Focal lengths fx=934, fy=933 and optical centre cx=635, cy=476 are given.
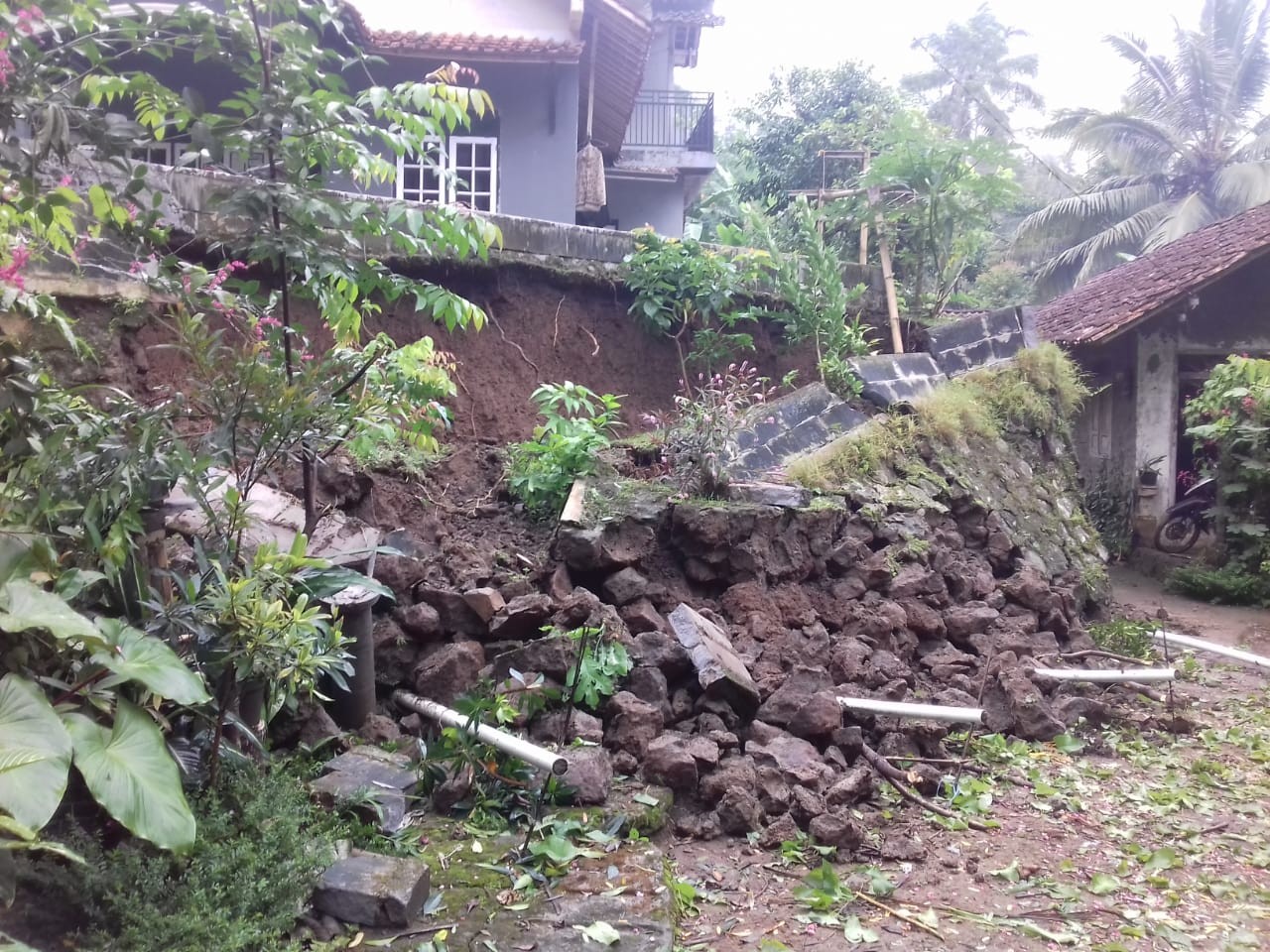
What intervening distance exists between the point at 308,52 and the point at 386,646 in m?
2.30

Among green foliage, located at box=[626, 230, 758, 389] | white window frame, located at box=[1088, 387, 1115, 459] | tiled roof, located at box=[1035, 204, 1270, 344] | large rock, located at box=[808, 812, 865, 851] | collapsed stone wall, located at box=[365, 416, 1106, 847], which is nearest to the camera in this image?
large rock, located at box=[808, 812, 865, 851]

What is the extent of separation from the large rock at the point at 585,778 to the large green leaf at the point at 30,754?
5.56 feet

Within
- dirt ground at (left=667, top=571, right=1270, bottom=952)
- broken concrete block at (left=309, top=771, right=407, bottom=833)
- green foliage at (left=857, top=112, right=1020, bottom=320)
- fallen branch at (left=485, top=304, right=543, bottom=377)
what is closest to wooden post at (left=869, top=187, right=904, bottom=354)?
green foliage at (left=857, top=112, right=1020, bottom=320)

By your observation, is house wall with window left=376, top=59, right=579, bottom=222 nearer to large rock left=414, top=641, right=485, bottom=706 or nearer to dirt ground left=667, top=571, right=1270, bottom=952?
large rock left=414, top=641, right=485, bottom=706

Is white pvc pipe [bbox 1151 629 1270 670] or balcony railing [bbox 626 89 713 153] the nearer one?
white pvc pipe [bbox 1151 629 1270 670]

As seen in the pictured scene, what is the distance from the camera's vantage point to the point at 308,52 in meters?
3.22

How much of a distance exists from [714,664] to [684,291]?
11.3ft

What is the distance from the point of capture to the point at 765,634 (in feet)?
15.3

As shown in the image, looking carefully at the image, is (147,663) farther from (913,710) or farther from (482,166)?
(482,166)

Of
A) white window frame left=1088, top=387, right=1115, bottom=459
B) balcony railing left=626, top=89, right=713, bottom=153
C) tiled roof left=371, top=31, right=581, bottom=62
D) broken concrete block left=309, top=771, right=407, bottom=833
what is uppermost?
balcony railing left=626, top=89, right=713, bottom=153

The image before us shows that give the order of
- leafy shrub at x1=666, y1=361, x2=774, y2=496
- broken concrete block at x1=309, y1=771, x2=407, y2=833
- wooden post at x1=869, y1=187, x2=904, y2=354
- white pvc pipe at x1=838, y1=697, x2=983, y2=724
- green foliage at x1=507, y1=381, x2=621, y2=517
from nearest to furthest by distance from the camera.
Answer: broken concrete block at x1=309, y1=771, x2=407, y2=833
white pvc pipe at x1=838, y1=697, x2=983, y2=724
green foliage at x1=507, y1=381, x2=621, y2=517
leafy shrub at x1=666, y1=361, x2=774, y2=496
wooden post at x1=869, y1=187, x2=904, y2=354

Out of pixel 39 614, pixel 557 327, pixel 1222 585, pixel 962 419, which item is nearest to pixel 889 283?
pixel 962 419

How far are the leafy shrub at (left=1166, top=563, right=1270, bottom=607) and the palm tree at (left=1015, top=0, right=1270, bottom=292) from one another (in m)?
12.5

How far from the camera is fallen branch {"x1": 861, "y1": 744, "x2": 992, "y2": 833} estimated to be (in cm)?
378
